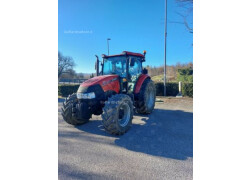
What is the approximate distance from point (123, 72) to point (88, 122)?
1507 mm

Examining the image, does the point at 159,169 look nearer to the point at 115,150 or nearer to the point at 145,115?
the point at 115,150

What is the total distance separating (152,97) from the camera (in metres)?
4.13

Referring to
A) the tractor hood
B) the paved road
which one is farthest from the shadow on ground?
the tractor hood

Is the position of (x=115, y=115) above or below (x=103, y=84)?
below

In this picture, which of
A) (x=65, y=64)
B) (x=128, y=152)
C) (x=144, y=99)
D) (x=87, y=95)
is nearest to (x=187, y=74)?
(x=144, y=99)

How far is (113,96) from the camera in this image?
243 cm

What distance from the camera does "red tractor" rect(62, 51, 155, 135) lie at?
230cm

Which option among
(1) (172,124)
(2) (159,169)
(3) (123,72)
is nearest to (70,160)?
(2) (159,169)

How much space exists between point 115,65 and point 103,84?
78cm

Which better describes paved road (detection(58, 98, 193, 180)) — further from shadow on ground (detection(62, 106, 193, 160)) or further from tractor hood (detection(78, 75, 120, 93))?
tractor hood (detection(78, 75, 120, 93))

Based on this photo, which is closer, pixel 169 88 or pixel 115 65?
pixel 115 65

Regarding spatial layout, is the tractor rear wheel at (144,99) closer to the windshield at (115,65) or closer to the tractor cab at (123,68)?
the tractor cab at (123,68)

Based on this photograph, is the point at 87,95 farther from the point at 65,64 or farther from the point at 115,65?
the point at 115,65
